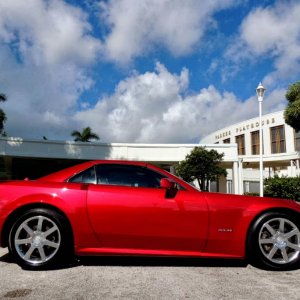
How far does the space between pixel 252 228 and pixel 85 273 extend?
79.9 inches

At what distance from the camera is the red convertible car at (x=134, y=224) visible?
4.44 metres

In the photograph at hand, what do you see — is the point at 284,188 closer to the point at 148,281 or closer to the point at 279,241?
the point at 279,241

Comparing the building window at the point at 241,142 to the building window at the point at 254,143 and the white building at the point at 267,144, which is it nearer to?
the white building at the point at 267,144

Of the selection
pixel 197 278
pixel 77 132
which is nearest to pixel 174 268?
pixel 197 278

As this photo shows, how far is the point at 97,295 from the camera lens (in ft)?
11.6

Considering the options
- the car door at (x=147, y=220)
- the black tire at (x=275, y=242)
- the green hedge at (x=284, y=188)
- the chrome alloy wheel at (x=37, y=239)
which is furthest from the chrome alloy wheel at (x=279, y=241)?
the green hedge at (x=284, y=188)

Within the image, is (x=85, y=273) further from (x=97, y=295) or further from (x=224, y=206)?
(x=224, y=206)

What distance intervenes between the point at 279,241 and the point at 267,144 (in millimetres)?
47631

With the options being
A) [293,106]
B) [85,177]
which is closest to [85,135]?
[293,106]

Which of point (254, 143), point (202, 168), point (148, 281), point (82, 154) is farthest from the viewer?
point (254, 143)

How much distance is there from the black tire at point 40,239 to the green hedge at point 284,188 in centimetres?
1745

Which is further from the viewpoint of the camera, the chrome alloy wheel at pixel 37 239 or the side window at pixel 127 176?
the side window at pixel 127 176

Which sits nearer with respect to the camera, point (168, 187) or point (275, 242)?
point (168, 187)

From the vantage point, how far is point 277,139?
4869 cm
